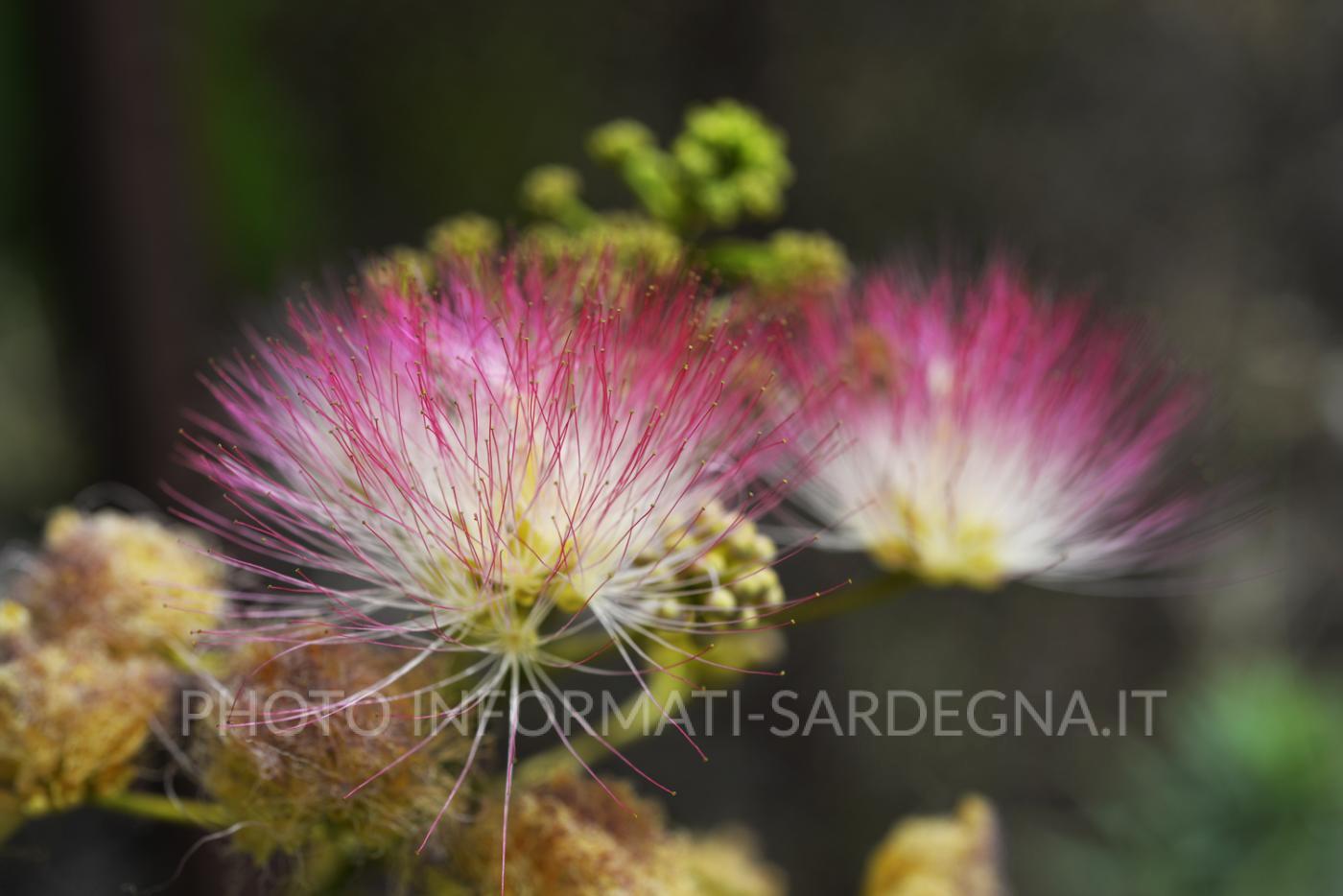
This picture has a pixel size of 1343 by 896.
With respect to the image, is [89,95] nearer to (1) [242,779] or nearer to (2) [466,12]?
(2) [466,12]

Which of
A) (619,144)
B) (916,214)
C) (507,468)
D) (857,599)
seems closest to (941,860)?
(857,599)

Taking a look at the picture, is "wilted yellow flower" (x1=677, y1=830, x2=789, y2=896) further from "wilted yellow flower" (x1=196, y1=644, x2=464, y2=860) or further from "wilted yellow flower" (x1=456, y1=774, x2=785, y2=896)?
"wilted yellow flower" (x1=196, y1=644, x2=464, y2=860)

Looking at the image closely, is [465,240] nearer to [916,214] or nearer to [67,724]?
[67,724]

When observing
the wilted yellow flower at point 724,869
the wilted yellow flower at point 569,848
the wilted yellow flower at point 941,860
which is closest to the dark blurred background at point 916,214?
the wilted yellow flower at point 724,869

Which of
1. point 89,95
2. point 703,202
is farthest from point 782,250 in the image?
point 89,95

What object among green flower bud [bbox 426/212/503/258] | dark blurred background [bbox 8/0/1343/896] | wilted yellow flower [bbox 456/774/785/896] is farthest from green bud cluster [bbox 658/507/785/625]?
dark blurred background [bbox 8/0/1343/896]

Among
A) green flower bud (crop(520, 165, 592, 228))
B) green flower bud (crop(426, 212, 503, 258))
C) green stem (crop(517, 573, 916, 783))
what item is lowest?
green stem (crop(517, 573, 916, 783))
